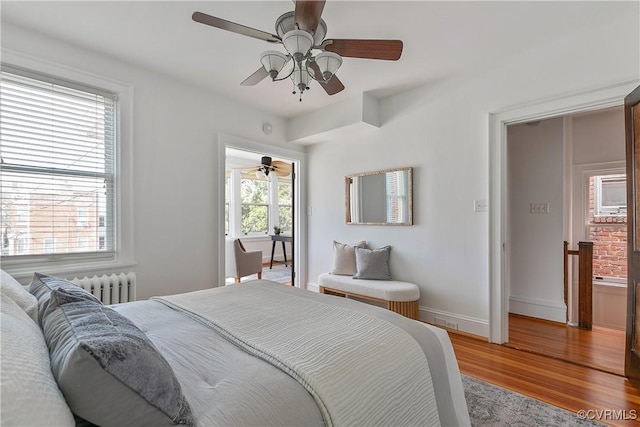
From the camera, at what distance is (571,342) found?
9.55 feet

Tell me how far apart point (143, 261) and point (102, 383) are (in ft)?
8.27

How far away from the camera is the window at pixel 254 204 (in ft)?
24.2

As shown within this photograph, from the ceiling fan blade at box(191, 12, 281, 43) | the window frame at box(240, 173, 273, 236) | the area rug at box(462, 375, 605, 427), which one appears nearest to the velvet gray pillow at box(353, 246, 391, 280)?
the area rug at box(462, 375, 605, 427)

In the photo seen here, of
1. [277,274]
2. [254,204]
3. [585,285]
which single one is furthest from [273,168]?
[585,285]

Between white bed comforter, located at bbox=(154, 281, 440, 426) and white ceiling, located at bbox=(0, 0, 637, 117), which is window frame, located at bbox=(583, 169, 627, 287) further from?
white bed comforter, located at bbox=(154, 281, 440, 426)

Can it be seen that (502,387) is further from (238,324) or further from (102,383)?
(102,383)

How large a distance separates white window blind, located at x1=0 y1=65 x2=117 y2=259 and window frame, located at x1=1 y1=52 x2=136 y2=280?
1.6 inches

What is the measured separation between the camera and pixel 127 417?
730mm

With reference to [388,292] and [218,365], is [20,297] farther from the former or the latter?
[388,292]

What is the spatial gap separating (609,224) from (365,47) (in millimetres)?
4200

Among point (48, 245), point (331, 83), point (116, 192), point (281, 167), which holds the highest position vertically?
point (281, 167)

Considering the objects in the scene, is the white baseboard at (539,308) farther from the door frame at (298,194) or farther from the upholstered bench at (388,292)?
the door frame at (298,194)

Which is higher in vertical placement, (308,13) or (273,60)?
(308,13)

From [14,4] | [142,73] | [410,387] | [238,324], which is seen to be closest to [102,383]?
[238,324]
